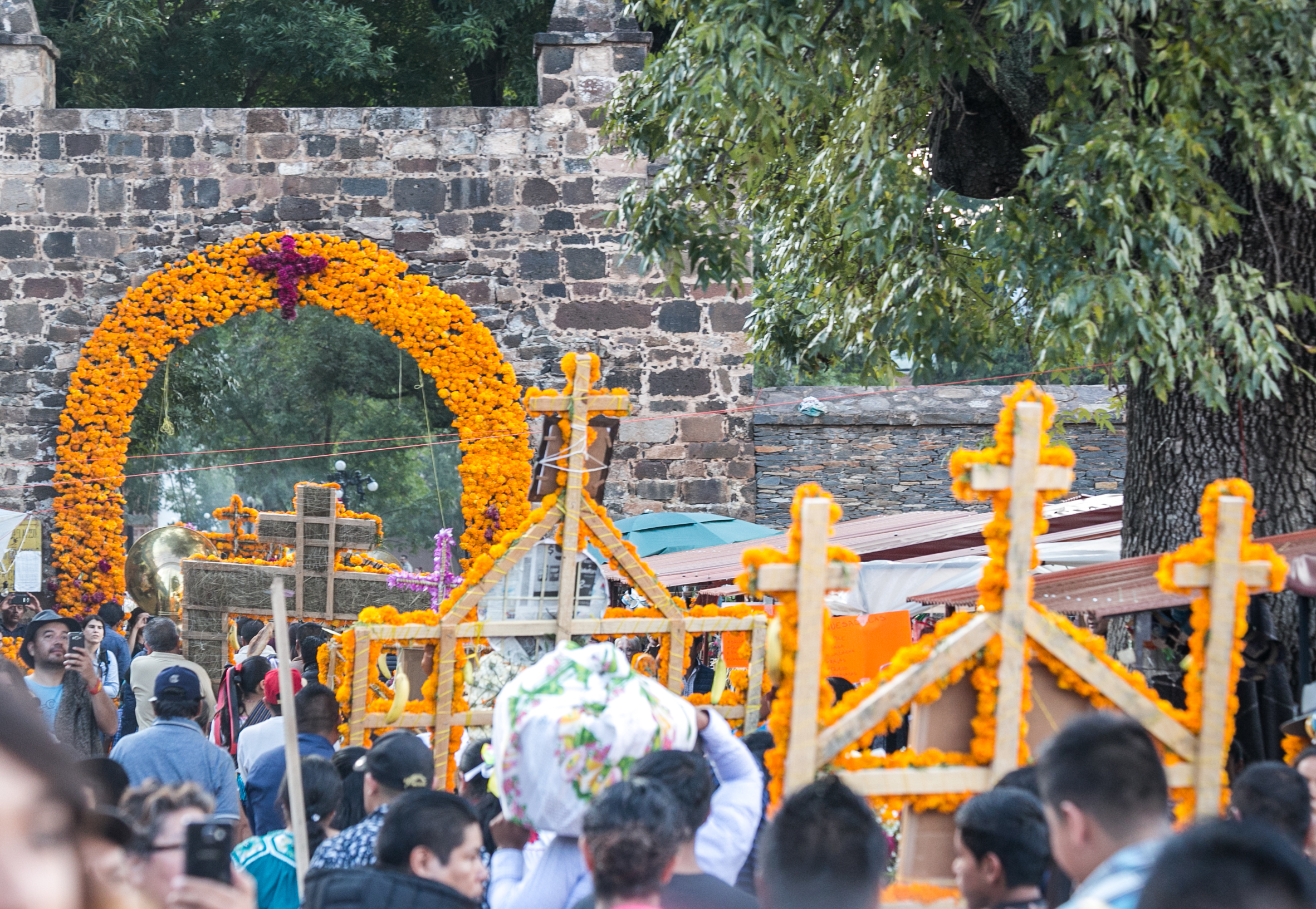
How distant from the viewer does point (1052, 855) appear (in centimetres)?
257

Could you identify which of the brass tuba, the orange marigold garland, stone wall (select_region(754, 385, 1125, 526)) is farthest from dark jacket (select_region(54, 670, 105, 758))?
stone wall (select_region(754, 385, 1125, 526))

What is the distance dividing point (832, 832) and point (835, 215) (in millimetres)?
4629

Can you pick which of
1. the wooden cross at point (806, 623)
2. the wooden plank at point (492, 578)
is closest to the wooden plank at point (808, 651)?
the wooden cross at point (806, 623)

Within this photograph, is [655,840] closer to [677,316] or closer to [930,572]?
[930,572]

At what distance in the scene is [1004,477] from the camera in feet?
10.3

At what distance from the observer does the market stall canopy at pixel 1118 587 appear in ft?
14.7

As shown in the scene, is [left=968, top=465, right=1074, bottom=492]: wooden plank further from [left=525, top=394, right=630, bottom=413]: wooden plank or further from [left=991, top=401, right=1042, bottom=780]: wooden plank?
[left=525, top=394, right=630, bottom=413]: wooden plank

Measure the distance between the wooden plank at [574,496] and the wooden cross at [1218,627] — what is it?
7.12 feet

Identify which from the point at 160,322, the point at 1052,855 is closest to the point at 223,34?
the point at 160,322

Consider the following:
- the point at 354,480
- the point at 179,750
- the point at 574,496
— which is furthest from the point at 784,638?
the point at 354,480

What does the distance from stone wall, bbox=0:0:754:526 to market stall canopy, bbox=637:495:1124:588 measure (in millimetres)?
3311

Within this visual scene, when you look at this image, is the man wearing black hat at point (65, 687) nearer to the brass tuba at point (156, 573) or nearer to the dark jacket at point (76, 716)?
the dark jacket at point (76, 716)

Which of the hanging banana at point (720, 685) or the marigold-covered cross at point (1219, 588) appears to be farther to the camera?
the hanging banana at point (720, 685)

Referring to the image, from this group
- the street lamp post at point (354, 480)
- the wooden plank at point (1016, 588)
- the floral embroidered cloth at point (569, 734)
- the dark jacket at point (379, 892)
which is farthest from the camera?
the street lamp post at point (354, 480)
